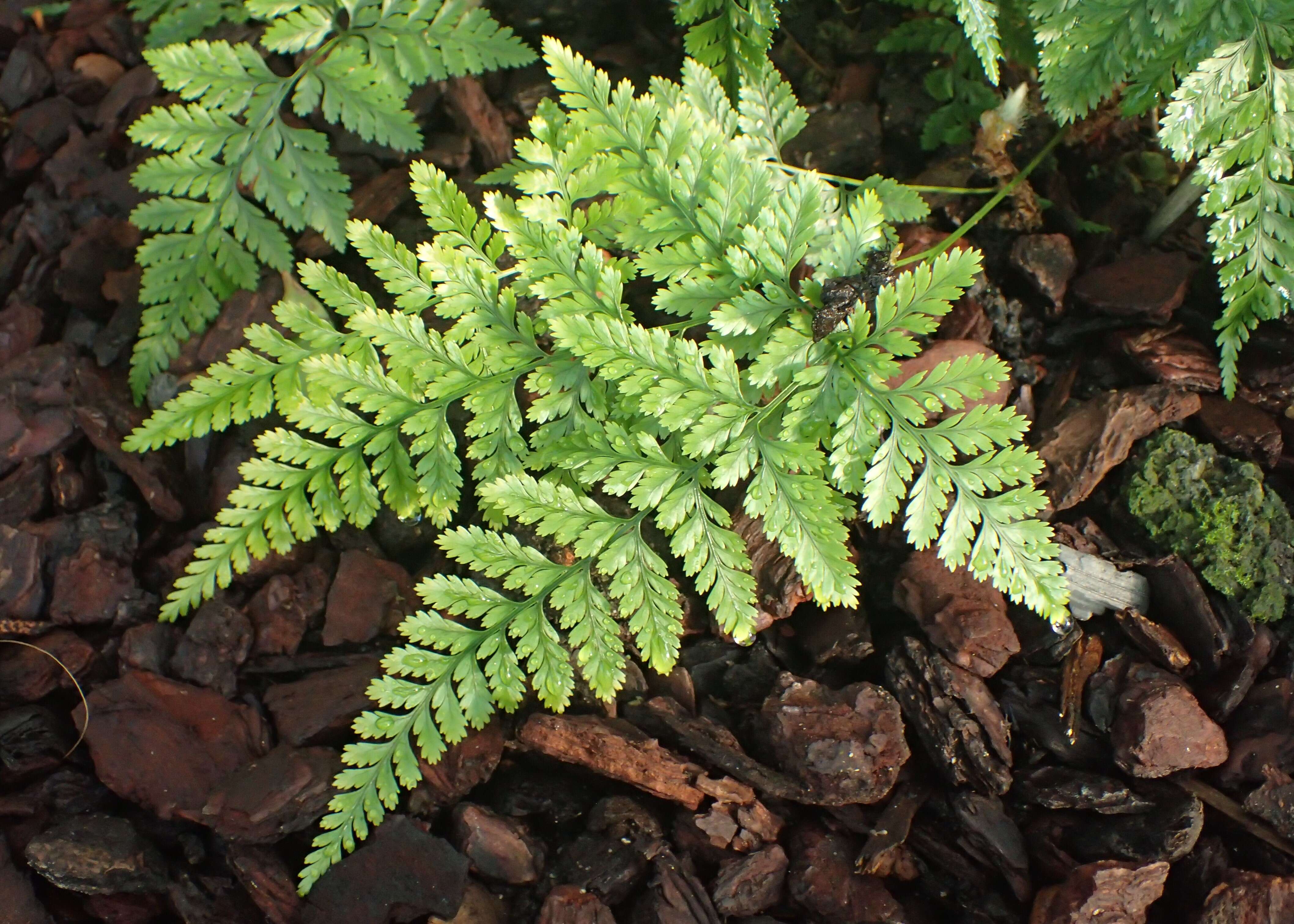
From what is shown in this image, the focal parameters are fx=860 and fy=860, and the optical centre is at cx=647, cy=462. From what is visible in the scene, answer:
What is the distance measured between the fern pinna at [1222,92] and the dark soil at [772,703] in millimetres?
358

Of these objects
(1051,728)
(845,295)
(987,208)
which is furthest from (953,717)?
(987,208)

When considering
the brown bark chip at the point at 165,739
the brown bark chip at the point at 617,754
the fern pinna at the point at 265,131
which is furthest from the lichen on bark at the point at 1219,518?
the brown bark chip at the point at 165,739

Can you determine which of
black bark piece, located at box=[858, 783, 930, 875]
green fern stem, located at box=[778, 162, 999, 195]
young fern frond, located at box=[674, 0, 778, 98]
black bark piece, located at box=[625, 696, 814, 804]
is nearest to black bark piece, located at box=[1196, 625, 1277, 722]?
black bark piece, located at box=[858, 783, 930, 875]

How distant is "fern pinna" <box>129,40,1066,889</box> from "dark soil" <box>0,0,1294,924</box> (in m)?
0.21

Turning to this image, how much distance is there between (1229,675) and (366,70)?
305 centimetres

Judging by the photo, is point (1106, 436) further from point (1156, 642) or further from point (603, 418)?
point (603, 418)

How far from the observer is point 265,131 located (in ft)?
9.12

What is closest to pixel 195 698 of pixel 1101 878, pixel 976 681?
pixel 976 681

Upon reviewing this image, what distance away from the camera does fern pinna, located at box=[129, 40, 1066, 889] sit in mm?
2160

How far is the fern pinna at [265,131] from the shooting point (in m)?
2.72

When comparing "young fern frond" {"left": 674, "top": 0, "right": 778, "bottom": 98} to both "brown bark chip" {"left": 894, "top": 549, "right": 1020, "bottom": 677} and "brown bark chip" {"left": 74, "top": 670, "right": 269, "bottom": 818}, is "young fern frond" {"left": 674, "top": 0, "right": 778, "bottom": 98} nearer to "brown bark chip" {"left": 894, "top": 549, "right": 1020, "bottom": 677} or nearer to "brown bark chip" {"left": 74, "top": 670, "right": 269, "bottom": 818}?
"brown bark chip" {"left": 894, "top": 549, "right": 1020, "bottom": 677}

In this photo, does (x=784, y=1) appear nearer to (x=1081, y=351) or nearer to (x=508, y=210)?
(x=508, y=210)

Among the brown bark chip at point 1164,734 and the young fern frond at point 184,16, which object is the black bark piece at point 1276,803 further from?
the young fern frond at point 184,16

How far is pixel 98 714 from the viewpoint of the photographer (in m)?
2.36
